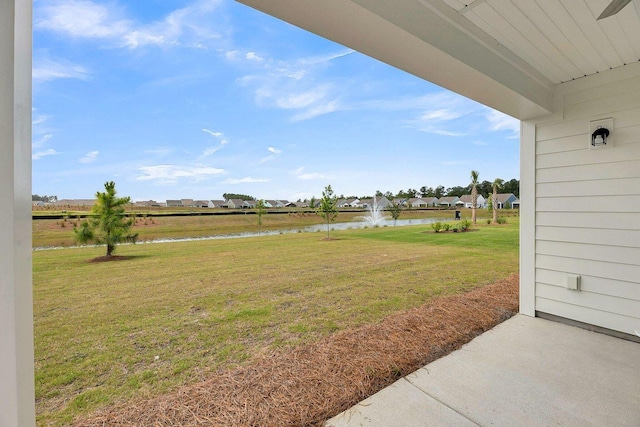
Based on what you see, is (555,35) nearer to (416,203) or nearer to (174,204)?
(174,204)

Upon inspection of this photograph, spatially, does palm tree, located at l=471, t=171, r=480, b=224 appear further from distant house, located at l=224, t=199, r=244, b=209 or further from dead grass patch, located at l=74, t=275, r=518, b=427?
dead grass patch, located at l=74, t=275, r=518, b=427

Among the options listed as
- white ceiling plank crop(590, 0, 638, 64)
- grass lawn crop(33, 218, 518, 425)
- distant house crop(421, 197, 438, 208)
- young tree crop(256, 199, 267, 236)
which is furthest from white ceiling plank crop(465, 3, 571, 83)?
distant house crop(421, 197, 438, 208)

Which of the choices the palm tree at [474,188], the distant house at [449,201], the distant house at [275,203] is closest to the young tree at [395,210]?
the distant house at [449,201]

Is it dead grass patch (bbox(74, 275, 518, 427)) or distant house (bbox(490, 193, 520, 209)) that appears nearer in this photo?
dead grass patch (bbox(74, 275, 518, 427))

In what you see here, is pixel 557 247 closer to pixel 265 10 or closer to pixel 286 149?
pixel 265 10

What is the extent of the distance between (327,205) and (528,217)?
5768mm

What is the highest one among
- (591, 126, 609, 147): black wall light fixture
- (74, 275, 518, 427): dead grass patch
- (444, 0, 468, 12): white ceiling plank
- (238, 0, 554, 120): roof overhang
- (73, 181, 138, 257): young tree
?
(444, 0, 468, 12): white ceiling plank

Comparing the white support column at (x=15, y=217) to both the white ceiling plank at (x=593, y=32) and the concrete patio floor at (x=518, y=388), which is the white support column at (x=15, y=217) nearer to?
the concrete patio floor at (x=518, y=388)

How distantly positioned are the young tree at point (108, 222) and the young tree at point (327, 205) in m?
4.72

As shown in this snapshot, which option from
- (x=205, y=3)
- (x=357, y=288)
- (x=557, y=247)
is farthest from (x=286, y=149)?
(x=557, y=247)

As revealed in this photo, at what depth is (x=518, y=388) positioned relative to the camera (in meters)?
1.42

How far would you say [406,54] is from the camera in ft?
4.23

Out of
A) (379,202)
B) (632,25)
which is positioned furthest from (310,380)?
(379,202)

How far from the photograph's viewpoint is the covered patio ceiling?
1051 mm
